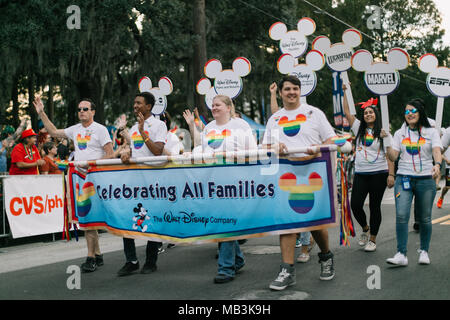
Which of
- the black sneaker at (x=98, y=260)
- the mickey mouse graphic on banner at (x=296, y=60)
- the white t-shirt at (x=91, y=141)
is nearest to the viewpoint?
the white t-shirt at (x=91, y=141)

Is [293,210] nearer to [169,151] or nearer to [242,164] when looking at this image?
[242,164]

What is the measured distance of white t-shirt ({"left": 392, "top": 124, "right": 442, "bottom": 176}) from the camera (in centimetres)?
597

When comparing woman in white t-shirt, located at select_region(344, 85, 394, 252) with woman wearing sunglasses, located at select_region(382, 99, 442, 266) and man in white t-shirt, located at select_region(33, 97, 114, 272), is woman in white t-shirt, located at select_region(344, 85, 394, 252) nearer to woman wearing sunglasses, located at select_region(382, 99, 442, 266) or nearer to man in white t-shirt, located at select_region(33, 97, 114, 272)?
woman wearing sunglasses, located at select_region(382, 99, 442, 266)

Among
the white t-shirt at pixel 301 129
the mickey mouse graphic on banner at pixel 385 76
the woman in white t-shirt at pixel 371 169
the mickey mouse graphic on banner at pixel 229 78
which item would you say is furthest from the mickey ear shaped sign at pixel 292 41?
the white t-shirt at pixel 301 129

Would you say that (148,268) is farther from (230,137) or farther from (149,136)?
(230,137)

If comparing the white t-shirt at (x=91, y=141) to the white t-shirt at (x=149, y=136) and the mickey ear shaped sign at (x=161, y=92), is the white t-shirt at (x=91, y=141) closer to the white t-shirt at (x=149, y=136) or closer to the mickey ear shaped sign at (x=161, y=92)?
the white t-shirt at (x=149, y=136)

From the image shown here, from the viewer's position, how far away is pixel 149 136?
618 centimetres

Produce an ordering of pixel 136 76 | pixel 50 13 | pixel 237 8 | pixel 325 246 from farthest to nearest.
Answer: pixel 237 8 → pixel 136 76 → pixel 50 13 → pixel 325 246

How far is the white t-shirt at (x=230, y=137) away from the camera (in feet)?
18.4

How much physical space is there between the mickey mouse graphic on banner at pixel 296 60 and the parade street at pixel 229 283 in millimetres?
2749

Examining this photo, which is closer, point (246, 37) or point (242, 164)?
point (242, 164)

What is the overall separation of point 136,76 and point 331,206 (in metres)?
15.8
